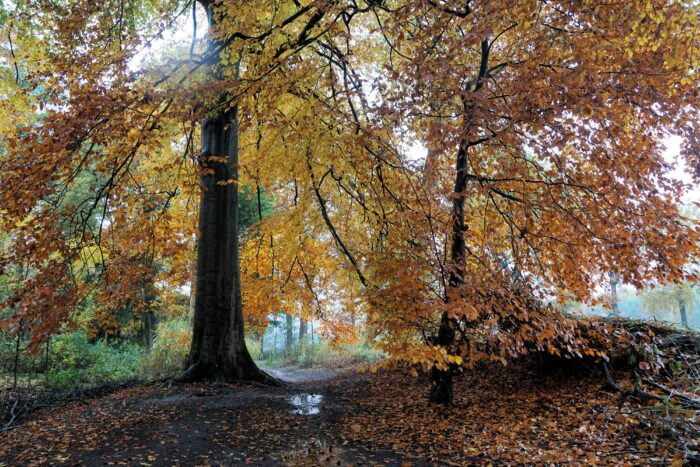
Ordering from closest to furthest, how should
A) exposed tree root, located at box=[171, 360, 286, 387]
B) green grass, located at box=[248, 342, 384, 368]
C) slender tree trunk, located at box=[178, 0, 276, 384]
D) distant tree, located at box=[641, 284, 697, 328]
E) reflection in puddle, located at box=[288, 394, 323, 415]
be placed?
reflection in puddle, located at box=[288, 394, 323, 415], exposed tree root, located at box=[171, 360, 286, 387], slender tree trunk, located at box=[178, 0, 276, 384], green grass, located at box=[248, 342, 384, 368], distant tree, located at box=[641, 284, 697, 328]

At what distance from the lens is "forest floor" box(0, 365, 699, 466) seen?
419cm

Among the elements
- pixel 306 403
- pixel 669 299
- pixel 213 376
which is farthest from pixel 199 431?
pixel 669 299

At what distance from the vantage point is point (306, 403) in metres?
7.10

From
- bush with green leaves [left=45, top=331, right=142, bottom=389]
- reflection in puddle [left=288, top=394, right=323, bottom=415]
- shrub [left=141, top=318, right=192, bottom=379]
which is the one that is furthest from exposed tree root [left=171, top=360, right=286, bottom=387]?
bush with green leaves [left=45, top=331, right=142, bottom=389]

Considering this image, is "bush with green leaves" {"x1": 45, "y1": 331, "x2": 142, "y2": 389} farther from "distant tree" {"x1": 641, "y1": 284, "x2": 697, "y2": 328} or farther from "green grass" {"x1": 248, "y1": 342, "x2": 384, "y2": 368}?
"distant tree" {"x1": 641, "y1": 284, "x2": 697, "y2": 328}

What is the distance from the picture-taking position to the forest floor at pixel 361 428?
4.19 meters

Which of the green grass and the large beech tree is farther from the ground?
the large beech tree

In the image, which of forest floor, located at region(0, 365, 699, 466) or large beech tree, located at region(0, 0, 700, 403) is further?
large beech tree, located at region(0, 0, 700, 403)

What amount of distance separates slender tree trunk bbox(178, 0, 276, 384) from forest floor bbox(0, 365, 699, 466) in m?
0.72

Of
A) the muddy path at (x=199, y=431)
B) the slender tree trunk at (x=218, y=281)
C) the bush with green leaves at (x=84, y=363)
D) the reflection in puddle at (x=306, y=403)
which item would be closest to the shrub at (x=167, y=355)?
the bush with green leaves at (x=84, y=363)

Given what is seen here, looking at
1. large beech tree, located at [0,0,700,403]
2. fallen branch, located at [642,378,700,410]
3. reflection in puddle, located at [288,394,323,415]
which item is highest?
large beech tree, located at [0,0,700,403]

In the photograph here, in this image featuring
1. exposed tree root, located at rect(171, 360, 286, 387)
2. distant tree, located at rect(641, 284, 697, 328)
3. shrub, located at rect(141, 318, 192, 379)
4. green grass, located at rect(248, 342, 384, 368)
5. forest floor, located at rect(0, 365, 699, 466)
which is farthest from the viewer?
distant tree, located at rect(641, 284, 697, 328)

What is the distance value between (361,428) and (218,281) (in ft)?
13.5

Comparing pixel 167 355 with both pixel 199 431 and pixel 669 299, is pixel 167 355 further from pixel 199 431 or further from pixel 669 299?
pixel 669 299
